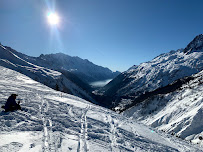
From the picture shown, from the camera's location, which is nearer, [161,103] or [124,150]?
[124,150]

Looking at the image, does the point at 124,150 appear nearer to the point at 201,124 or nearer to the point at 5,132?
the point at 5,132

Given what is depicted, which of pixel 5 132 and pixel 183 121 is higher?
pixel 5 132

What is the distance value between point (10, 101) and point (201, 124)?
108 feet

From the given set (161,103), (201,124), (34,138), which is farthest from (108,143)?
(161,103)

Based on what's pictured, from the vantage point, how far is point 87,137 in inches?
321

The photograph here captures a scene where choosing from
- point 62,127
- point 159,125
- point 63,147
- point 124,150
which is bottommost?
point 159,125

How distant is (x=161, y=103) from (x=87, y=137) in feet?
168

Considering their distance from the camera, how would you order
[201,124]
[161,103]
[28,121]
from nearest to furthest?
[28,121], [201,124], [161,103]

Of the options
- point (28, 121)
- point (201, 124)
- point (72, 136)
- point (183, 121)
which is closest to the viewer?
point (72, 136)

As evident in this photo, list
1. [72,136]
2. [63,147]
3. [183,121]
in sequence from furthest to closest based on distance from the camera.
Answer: [183,121] → [72,136] → [63,147]

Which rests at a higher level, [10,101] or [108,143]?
[10,101]

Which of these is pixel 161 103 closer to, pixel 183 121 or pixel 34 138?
pixel 183 121

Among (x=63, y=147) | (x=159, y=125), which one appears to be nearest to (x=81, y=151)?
(x=63, y=147)

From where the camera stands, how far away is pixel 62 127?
A: 28.8 ft
